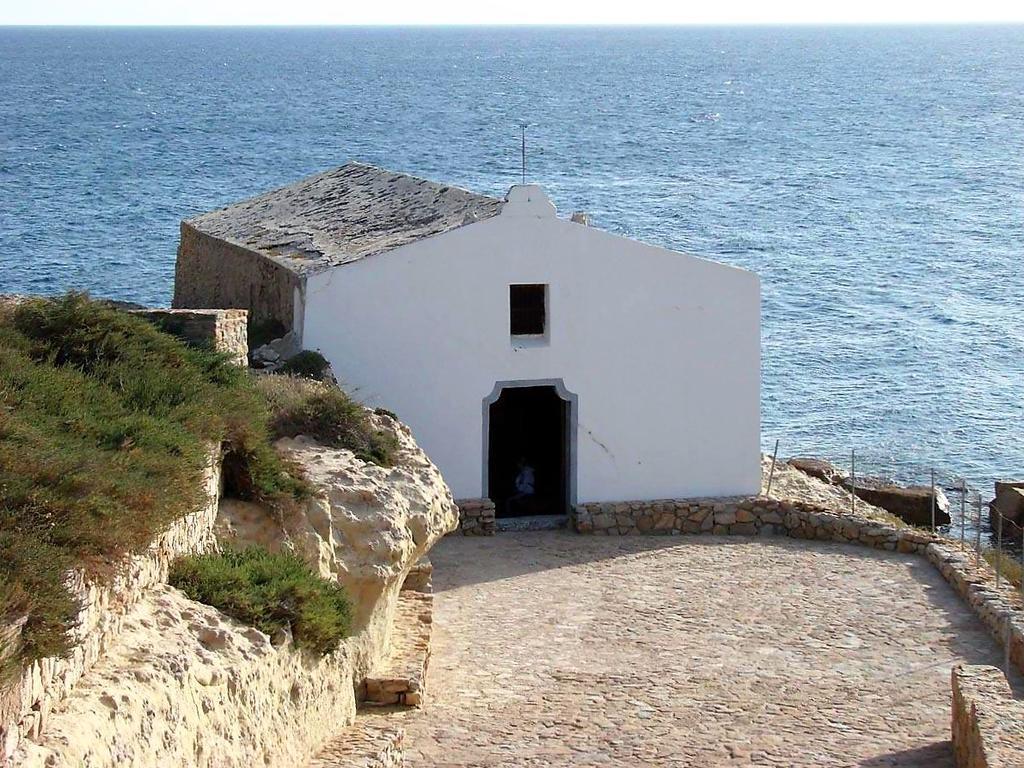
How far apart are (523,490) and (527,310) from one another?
2.99m

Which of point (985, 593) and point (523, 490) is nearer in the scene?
point (985, 593)

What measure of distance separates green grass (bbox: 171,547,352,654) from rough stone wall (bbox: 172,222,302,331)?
928 centimetres

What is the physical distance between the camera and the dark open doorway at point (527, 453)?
2361 cm

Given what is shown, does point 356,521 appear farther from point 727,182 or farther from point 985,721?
Result: point 727,182

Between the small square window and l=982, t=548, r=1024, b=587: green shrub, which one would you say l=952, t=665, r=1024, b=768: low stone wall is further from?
the small square window

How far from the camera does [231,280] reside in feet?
82.3

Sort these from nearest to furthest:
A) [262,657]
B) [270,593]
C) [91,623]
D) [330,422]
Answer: [91,623] < [262,657] < [270,593] < [330,422]

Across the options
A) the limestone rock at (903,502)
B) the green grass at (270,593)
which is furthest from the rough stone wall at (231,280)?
the limestone rock at (903,502)

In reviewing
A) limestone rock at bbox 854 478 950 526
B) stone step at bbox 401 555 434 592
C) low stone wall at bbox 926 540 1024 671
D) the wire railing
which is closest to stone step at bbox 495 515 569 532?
the wire railing

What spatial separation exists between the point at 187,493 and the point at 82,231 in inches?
1968

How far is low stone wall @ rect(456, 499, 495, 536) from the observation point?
22.1 metres

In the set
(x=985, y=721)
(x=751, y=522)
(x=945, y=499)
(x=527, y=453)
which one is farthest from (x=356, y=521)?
(x=945, y=499)

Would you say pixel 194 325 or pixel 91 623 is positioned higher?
pixel 194 325

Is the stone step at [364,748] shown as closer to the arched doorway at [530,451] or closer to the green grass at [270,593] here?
the green grass at [270,593]
